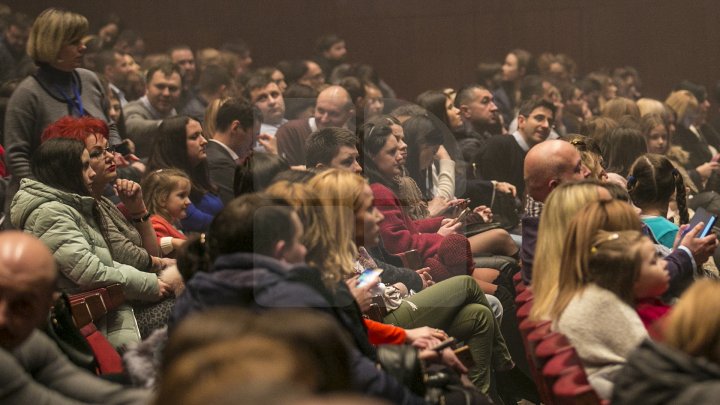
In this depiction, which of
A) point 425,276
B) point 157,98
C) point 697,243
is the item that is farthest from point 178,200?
point 157,98

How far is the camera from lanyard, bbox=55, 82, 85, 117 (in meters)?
4.78

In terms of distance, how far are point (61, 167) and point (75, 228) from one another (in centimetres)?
23

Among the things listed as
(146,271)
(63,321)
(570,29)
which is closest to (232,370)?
(63,321)

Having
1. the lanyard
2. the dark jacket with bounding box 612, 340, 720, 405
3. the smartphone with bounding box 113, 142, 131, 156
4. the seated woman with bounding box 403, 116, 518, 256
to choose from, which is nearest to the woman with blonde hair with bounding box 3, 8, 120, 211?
the lanyard

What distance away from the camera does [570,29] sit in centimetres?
1212

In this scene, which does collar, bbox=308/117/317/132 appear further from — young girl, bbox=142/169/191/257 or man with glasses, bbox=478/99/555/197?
young girl, bbox=142/169/191/257

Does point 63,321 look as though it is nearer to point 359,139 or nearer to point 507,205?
point 359,139

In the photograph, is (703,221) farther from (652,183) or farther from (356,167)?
(356,167)

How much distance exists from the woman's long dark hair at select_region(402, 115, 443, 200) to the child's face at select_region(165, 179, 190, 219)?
112cm

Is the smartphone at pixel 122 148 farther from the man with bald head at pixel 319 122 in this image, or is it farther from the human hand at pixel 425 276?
the human hand at pixel 425 276

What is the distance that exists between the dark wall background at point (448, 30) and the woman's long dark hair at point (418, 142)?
543 centimetres

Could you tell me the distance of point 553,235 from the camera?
3314mm

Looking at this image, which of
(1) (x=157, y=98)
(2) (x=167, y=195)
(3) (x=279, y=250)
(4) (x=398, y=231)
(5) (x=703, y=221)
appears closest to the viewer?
(3) (x=279, y=250)

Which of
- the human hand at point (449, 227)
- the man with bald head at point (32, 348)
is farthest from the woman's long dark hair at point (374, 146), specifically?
the man with bald head at point (32, 348)
